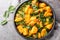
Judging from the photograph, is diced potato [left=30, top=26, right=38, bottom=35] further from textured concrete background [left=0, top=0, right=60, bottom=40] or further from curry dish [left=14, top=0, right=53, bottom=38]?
textured concrete background [left=0, top=0, right=60, bottom=40]

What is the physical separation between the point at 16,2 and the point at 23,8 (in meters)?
0.10

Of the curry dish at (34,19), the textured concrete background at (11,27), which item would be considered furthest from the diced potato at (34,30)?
the textured concrete background at (11,27)

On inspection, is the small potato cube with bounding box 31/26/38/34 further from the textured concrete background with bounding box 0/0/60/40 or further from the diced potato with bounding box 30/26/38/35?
the textured concrete background with bounding box 0/0/60/40

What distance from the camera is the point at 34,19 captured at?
1088mm

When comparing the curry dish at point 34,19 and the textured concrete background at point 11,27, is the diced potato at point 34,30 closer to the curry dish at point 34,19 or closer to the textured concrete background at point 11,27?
the curry dish at point 34,19

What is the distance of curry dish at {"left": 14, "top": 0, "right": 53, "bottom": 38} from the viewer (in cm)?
108

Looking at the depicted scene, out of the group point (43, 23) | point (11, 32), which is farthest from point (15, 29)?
point (43, 23)

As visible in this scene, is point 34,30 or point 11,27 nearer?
point 34,30

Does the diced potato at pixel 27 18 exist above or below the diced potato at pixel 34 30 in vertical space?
above

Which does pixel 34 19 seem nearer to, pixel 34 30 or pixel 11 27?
pixel 34 30

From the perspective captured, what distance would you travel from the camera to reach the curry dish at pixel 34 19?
1.08m

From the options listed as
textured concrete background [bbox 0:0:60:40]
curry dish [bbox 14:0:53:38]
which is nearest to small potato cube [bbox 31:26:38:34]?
curry dish [bbox 14:0:53:38]

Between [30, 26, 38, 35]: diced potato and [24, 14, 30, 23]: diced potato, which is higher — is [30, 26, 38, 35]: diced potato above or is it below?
below

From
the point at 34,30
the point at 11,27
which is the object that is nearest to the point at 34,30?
the point at 34,30
